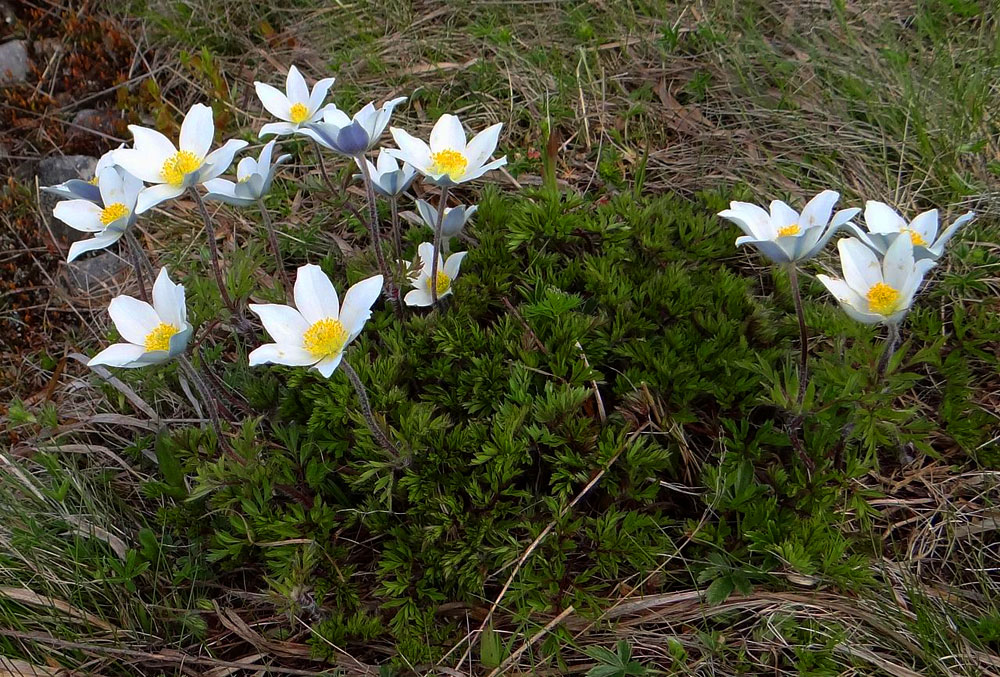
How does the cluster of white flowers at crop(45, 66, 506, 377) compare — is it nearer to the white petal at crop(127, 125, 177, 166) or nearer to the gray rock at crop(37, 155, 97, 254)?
the white petal at crop(127, 125, 177, 166)

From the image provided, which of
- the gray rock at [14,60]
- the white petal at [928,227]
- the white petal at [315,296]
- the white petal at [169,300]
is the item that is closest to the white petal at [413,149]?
the white petal at [315,296]

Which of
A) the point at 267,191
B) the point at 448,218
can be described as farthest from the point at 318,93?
the point at 448,218

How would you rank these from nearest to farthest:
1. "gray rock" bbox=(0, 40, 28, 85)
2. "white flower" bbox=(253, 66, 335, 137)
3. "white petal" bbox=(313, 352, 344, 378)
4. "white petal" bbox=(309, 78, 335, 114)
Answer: "white petal" bbox=(313, 352, 344, 378), "white petal" bbox=(309, 78, 335, 114), "white flower" bbox=(253, 66, 335, 137), "gray rock" bbox=(0, 40, 28, 85)

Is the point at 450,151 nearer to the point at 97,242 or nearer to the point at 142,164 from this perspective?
the point at 142,164

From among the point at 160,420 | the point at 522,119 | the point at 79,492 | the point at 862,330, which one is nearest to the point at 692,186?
the point at 522,119

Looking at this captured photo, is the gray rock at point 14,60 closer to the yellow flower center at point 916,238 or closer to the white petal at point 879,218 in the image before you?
the white petal at point 879,218

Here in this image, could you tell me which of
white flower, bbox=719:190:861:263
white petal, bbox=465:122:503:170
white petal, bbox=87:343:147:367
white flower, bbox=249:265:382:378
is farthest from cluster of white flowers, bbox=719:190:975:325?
white petal, bbox=87:343:147:367

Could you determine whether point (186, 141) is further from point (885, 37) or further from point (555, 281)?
point (885, 37)
